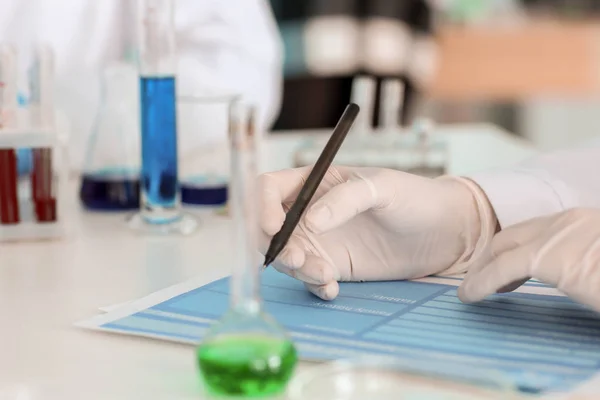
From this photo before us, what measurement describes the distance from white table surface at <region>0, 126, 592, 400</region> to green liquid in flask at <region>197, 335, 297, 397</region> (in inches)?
1.5

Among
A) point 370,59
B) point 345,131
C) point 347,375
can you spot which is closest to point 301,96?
point 370,59

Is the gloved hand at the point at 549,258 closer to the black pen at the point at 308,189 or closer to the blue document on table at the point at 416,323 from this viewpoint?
the blue document on table at the point at 416,323

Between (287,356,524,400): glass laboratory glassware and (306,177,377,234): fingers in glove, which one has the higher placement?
(306,177,377,234): fingers in glove

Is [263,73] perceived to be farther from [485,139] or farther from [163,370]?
[163,370]

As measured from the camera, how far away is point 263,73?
1.80 m

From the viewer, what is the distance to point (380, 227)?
0.76m

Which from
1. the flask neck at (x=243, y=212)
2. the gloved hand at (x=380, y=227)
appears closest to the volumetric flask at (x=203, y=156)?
the gloved hand at (x=380, y=227)

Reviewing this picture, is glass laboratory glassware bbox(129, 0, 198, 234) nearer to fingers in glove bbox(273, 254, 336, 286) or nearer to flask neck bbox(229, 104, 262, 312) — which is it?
fingers in glove bbox(273, 254, 336, 286)

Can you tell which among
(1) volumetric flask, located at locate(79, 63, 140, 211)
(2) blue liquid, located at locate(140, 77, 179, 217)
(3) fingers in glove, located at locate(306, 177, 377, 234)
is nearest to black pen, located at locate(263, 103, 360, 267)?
(3) fingers in glove, located at locate(306, 177, 377, 234)

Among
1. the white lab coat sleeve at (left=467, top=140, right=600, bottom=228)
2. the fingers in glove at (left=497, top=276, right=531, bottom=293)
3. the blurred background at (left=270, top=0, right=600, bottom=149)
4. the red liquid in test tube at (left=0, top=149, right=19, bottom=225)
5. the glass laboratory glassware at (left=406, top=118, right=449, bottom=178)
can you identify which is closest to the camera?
the fingers in glove at (left=497, top=276, right=531, bottom=293)

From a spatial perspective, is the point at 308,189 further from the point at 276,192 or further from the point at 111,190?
Result: the point at 111,190

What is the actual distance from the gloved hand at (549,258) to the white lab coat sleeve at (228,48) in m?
1.00

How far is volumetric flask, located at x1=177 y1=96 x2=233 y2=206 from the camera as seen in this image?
117 cm

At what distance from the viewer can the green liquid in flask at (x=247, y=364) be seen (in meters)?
0.48
